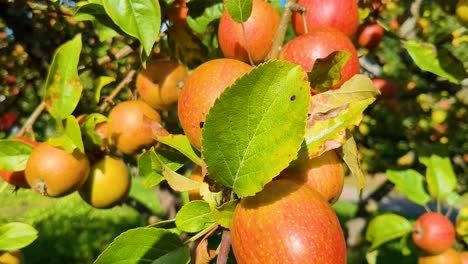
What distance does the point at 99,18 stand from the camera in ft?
3.79

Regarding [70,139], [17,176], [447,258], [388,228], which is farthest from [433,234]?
[17,176]

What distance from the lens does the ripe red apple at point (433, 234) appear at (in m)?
1.77

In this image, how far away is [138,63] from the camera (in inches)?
58.1

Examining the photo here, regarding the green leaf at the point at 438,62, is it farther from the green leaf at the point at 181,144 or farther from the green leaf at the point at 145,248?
the green leaf at the point at 145,248

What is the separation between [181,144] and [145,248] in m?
0.20

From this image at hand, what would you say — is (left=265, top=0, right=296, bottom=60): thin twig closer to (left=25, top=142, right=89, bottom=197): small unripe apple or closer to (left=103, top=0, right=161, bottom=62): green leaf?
(left=103, top=0, right=161, bottom=62): green leaf

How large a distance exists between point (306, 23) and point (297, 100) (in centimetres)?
46

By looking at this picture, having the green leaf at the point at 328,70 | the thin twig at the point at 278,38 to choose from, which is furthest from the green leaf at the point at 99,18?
the green leaf at the point at 328,70

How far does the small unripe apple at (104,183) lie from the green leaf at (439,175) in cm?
137

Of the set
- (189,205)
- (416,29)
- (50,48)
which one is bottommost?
(416,29)

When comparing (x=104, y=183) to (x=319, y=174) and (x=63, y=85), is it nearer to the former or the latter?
(x=63, y=85)

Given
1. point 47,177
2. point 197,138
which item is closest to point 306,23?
point 197,138

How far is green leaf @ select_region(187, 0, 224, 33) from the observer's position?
3.88ft

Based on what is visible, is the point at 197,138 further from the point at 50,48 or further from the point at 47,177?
the point at 50,48
